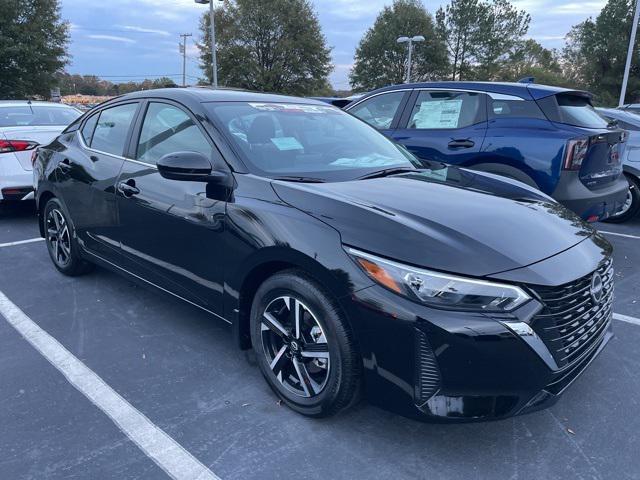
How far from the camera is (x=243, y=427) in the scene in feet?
8.25

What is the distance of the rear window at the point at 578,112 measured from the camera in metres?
4.91

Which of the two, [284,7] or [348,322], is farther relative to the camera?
[284,7]

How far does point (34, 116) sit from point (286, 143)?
5.47 meters

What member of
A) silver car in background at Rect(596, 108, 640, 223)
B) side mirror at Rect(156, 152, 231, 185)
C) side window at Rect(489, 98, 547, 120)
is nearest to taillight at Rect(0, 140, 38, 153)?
side mirror at Rect(156, 152, 231, 185)

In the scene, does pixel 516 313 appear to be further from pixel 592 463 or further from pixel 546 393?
pixel 592 463

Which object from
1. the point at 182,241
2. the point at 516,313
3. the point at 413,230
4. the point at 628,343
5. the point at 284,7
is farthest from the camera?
the point at 284,7

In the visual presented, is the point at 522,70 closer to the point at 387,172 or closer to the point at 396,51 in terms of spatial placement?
the point at 396,51

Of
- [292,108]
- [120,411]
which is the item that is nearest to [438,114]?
[292,108]

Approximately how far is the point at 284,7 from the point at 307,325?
42.0 meters

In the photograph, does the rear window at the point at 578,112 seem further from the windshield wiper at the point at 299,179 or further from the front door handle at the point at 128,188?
the front door handle at the point at 128,188

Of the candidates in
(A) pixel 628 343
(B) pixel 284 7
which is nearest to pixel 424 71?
(B) pixel 284 7

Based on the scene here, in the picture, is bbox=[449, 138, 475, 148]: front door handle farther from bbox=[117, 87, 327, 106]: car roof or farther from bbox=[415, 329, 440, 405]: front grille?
bbox=[415, 329, 440, 405]: front grille

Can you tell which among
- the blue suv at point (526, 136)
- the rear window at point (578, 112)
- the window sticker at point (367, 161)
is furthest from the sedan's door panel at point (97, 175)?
the rear window at point (578, 112)

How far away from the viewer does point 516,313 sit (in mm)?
2023
